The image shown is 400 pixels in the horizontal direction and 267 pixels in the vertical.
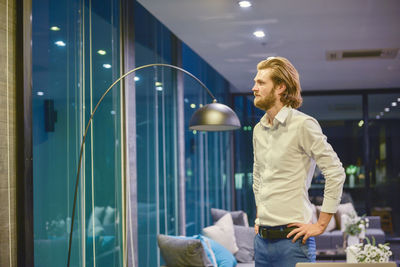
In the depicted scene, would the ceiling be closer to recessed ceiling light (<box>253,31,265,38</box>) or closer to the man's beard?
recessed ceiling light (<box>253,31,265,38</box>)

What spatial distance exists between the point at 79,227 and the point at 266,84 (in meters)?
1.87

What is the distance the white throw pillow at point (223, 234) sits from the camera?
518cm

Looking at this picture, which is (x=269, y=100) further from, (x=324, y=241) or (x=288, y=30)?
(x=324, y=241)

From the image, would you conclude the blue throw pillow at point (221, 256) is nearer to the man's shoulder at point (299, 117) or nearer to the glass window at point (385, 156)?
the man's shoulder at point (299, 117)

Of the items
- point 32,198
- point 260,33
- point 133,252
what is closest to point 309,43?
point 260,33

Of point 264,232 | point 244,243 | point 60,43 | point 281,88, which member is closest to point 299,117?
point 281,88

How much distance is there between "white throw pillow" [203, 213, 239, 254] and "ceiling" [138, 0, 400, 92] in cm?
196

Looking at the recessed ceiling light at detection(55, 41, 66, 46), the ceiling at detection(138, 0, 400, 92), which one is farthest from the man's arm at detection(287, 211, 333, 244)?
the ceiling at detection(138, 0, 400, 92)

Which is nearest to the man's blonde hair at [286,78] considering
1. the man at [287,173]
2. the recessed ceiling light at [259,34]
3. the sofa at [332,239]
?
the man at [287,173]

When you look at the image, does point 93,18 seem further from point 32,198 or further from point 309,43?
point 309,43

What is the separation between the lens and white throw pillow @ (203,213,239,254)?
17.0 ft

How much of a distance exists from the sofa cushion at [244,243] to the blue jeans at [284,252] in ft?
11.7

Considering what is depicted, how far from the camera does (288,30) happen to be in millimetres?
5156

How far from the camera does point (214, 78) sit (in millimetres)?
7430
